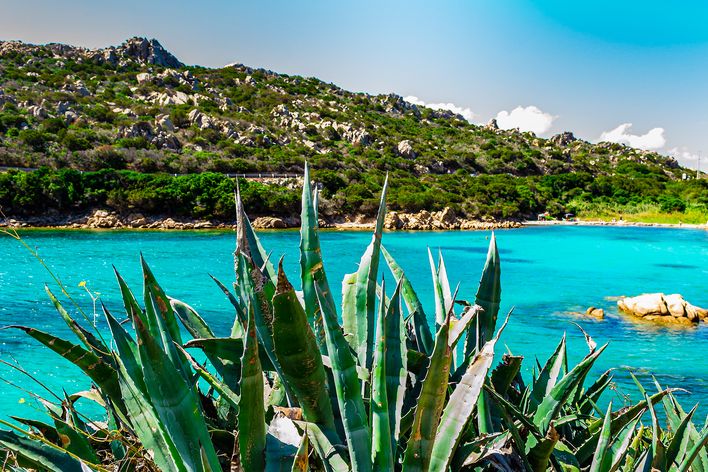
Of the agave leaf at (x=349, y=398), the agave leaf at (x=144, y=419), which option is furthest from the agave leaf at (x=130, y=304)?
the agave leaf at (x=349, y=398)

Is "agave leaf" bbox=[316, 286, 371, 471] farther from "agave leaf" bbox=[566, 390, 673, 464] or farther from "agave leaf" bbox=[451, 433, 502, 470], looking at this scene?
"agave leaf" bbox=[566, 390, 673, 464]

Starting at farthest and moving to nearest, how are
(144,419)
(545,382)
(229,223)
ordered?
(229,223), (545,382), (144,419)

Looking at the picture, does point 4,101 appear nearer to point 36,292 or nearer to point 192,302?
Result: point 36,292

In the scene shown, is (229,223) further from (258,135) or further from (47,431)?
(47,431)

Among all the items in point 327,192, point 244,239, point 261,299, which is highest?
point 327,192

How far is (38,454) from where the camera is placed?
131cm

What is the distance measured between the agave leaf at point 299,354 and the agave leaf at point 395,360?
16cm

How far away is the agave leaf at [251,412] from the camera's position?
938mm

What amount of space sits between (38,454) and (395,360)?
92 cm

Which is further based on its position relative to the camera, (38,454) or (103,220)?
(103,220)

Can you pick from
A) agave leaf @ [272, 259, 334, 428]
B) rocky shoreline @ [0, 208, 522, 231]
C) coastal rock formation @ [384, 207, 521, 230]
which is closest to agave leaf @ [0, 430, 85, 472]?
agave leaf @ [272, 259, 334, 428]

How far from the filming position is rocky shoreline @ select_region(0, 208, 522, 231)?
2734 centimetres

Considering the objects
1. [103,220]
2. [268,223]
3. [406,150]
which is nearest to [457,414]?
[268,223]

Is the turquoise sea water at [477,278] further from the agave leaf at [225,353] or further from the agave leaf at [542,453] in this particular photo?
the agave leaf at [542,453]
